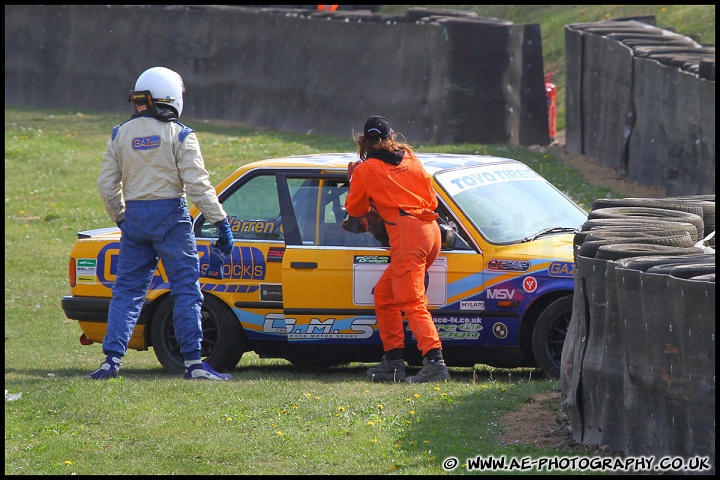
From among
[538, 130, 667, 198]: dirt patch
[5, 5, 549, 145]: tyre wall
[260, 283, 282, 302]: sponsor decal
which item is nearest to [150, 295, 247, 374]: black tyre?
[260, 283, 282, 302]: sponsor decal

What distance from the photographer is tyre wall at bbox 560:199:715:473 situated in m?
4.90

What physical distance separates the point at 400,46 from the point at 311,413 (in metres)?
13.3

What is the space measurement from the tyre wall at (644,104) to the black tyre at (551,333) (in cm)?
588

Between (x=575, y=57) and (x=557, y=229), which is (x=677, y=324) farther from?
(x=575, y=57)

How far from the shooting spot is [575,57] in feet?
62.1

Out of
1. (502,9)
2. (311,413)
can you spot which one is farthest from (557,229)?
(502,9)

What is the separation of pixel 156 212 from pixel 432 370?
7.08 feet

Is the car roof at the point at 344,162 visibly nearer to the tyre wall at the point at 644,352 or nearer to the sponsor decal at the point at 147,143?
the sponsor decal at the point at 147,143

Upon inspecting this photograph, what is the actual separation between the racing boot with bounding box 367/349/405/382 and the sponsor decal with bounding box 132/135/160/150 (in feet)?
6.95

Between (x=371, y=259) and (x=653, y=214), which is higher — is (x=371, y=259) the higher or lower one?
the lower one

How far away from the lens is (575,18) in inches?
1113

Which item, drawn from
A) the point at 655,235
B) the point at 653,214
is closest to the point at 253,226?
the point at 653,214

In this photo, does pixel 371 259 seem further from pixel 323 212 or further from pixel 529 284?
pixel 529 284

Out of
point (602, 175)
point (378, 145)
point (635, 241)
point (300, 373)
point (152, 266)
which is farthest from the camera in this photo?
point (602, 175)
